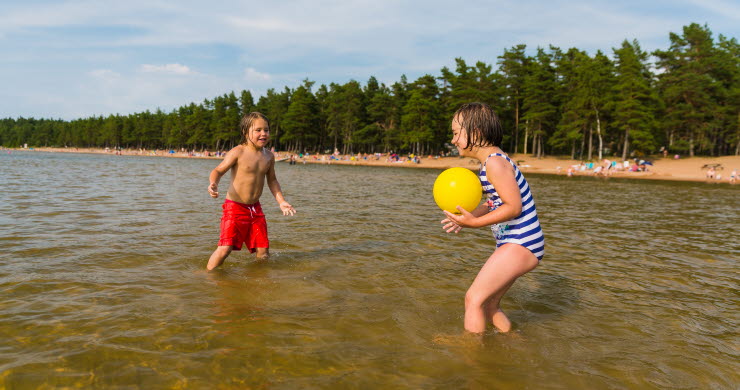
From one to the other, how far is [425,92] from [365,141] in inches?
642

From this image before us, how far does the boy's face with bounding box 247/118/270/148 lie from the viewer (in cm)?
534

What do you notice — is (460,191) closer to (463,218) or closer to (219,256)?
(463,218)

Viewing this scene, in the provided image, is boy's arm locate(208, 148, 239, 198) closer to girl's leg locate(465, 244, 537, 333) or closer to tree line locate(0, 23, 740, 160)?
girl's leg locate(465, 244, 537, 333)

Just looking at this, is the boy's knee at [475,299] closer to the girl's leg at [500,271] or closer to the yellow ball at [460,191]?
the girl's leg at [500,271]

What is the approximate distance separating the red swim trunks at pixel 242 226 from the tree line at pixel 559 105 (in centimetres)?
5696

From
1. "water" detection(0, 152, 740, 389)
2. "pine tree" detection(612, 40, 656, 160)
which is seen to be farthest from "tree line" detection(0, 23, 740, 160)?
"water" detection(0, 152, 740, 389)

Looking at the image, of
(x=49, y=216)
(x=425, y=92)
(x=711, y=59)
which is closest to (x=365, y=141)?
(x=425, y=92)

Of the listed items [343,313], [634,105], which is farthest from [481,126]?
[634,105]

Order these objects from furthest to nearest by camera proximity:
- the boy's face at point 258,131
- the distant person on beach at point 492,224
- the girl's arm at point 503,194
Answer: the boy's face at point 258,131 < the distant person on beach at point 492,224 < the girl's arm at point 503,194

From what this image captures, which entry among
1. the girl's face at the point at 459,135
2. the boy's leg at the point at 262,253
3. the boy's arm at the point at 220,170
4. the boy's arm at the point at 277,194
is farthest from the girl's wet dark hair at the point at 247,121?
the girl's face at the point at 459,135

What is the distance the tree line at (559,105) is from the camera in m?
54.8

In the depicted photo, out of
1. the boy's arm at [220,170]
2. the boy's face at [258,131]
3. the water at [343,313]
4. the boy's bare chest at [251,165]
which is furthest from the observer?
the boy's bare chest at [251,165]

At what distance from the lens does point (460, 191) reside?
10.8 feet

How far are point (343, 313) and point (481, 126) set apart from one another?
7.49 feet
